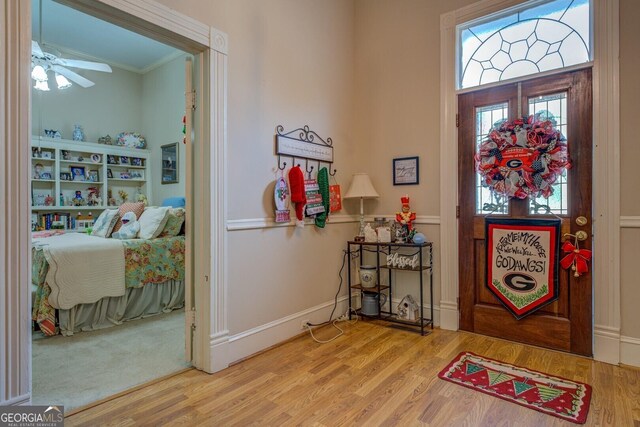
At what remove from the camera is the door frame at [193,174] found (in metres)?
1.47

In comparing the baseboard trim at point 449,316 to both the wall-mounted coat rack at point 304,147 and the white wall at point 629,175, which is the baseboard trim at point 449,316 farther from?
the wall-mounted coat rack at point 304,147

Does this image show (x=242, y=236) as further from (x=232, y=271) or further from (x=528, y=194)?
(x=528, y=194)

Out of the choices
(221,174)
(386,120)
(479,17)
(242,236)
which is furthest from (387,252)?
(479,17)

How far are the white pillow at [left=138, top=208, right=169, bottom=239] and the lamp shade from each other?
2017 mm

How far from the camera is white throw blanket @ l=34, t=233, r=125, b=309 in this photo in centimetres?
284

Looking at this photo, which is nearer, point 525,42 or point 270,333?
point 270,333

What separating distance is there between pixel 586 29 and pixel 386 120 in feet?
5.30

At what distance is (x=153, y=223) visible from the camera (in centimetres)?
370

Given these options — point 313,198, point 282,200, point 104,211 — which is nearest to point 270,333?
point 282,200

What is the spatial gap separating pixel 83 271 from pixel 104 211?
5.93 feet

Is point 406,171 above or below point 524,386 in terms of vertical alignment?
above

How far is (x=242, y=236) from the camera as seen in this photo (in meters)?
2.44

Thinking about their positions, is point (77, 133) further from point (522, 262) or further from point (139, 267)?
point (522, 262)

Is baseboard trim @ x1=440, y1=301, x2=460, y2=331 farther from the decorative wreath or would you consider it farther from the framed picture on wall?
the framed picture on wall
